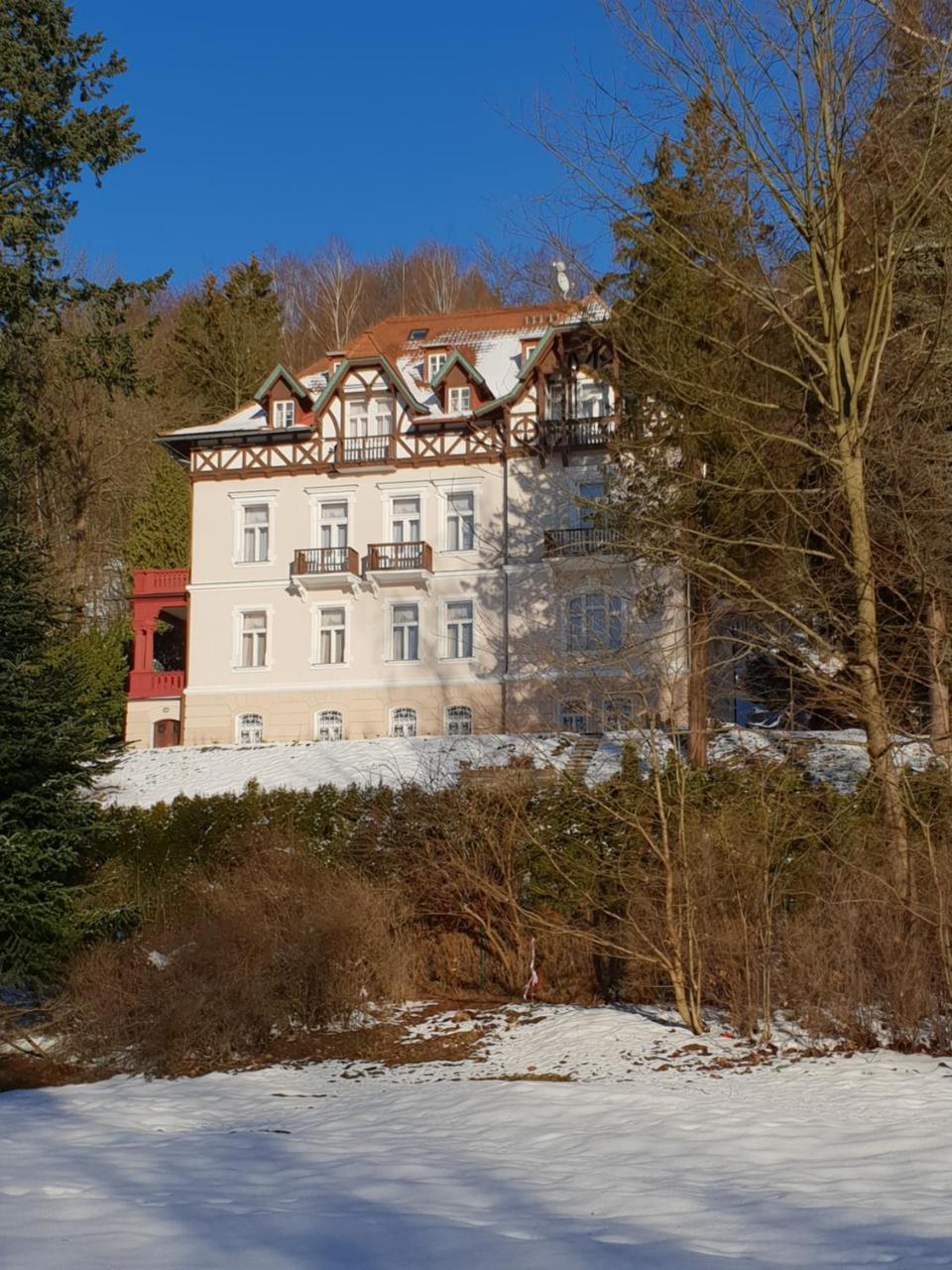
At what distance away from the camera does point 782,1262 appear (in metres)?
5.39

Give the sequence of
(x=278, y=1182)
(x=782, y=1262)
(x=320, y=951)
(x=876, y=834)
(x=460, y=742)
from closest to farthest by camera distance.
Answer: (x=782, y=1262)
(x=278, y=1182)
(x=876, y=834)
(x=320, y=951)
(x=460, y=742)

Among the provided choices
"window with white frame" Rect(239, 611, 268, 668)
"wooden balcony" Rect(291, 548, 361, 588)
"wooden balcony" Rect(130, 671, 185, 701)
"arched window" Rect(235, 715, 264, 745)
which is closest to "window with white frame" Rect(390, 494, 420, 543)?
"wooden balcony" Rect(291, 548, 361, 588)

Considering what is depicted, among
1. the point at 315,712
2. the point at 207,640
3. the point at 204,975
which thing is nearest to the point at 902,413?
the point at 204,975

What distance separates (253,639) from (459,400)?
8.00m

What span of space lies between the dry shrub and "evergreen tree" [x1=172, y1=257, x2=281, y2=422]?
3018 cm

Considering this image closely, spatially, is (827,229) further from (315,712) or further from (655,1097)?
(315,712)

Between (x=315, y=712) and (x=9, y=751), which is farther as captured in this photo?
(x=315, y=712)

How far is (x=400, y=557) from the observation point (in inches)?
1244

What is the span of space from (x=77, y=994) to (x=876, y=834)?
28.7 ft

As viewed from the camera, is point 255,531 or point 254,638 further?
point 255,531

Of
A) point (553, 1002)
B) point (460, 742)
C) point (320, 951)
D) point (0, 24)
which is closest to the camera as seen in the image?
point (320, 951)

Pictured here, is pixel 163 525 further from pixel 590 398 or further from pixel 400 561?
pixel 590 398

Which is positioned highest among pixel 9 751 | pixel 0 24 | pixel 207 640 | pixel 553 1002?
pixel 0 24

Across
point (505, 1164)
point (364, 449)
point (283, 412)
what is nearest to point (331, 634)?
point (364, 449)
